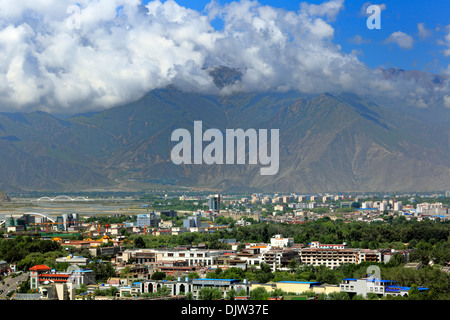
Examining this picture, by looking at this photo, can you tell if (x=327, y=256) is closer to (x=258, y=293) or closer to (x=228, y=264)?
(x=228, y=264)

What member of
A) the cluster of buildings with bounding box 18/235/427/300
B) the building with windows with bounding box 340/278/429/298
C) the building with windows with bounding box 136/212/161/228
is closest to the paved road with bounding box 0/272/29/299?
the cluster of buildings with bounding box 18/235/427/300

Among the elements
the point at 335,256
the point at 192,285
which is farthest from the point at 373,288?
the point at 335,256

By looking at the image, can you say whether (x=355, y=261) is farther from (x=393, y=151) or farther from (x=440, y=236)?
(x=393, y=151)

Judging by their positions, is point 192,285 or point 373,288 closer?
point 373,288

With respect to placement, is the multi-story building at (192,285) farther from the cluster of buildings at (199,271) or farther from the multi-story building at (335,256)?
the multi-story building at (335,256)

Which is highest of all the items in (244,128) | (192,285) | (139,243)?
(244,128)

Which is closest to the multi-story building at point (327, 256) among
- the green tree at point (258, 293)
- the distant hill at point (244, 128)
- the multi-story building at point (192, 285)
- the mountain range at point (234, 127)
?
the multi-story building at point (192, 285)
